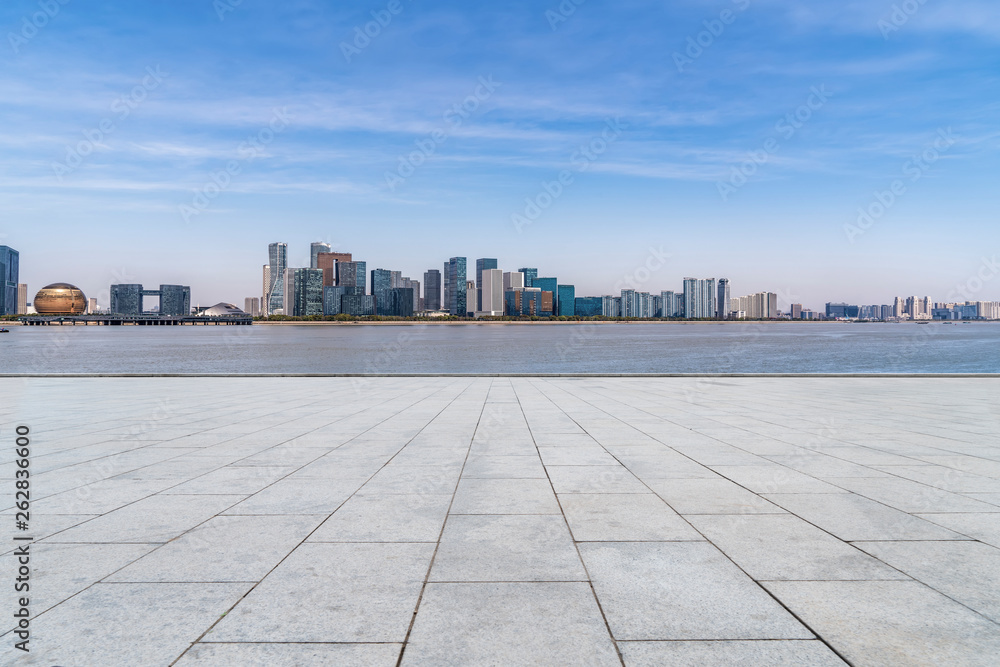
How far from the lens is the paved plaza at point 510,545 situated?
4051 millimetres

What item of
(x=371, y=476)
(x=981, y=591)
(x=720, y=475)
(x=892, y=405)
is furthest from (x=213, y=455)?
(x=892, y=405)

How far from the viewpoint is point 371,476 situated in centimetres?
872

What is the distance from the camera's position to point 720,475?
8.69 metres

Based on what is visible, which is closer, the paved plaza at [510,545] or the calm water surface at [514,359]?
the paved plaza at [510,545]

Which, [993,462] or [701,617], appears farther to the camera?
[993,462]

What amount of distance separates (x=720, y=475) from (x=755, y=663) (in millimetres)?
5161

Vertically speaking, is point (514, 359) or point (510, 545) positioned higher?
point (510, 545)

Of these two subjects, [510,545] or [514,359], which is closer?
[510,545]

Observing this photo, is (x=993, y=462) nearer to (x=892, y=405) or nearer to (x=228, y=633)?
(x=892, y=405)

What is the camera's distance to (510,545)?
582cm

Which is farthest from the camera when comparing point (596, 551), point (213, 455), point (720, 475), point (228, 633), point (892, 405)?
point (892, 405)

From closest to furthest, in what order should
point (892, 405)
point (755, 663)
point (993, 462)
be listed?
point (755, 663) < point (993, 462) < point (892, 405)

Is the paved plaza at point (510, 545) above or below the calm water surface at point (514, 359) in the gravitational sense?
above

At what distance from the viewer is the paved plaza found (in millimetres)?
4051
